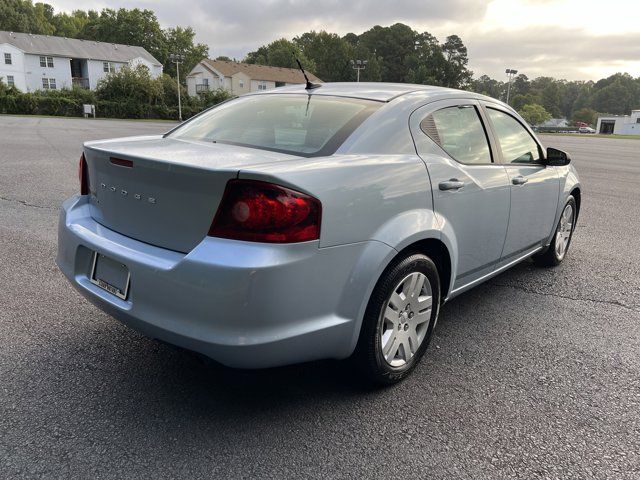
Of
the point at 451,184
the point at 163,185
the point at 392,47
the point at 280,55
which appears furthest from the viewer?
the point at 392,47

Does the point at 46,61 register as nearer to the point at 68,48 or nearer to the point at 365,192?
the point at 68,48

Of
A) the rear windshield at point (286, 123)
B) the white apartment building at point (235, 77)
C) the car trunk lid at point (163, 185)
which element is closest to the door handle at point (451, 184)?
the rear windshield at point (286, 123)

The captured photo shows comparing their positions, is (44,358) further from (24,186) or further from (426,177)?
(24,186)

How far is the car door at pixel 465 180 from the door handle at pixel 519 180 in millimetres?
126

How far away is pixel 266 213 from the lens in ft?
7.04

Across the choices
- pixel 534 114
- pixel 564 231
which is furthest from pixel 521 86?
pixel 564 231

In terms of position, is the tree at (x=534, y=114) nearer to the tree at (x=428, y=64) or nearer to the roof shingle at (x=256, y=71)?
the tree at (x=428, y=64)

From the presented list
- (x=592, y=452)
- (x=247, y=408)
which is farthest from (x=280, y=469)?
(x=592, y=452)

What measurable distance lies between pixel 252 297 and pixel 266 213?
35 centimetres

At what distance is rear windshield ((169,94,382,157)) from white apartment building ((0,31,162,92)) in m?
70.4

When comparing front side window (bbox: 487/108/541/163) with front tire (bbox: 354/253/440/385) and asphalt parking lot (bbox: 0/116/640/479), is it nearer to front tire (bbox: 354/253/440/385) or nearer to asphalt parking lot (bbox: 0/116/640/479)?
asphalt parking lot (bbox: 0/116/640/479)

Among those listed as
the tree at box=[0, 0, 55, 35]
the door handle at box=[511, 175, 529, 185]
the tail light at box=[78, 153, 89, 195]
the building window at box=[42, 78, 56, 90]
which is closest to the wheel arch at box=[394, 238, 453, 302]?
the door handle at box=[511, 175, 529, 185]

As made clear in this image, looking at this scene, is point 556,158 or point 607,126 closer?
point 556,158

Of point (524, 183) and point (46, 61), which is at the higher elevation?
point (46, 61)
